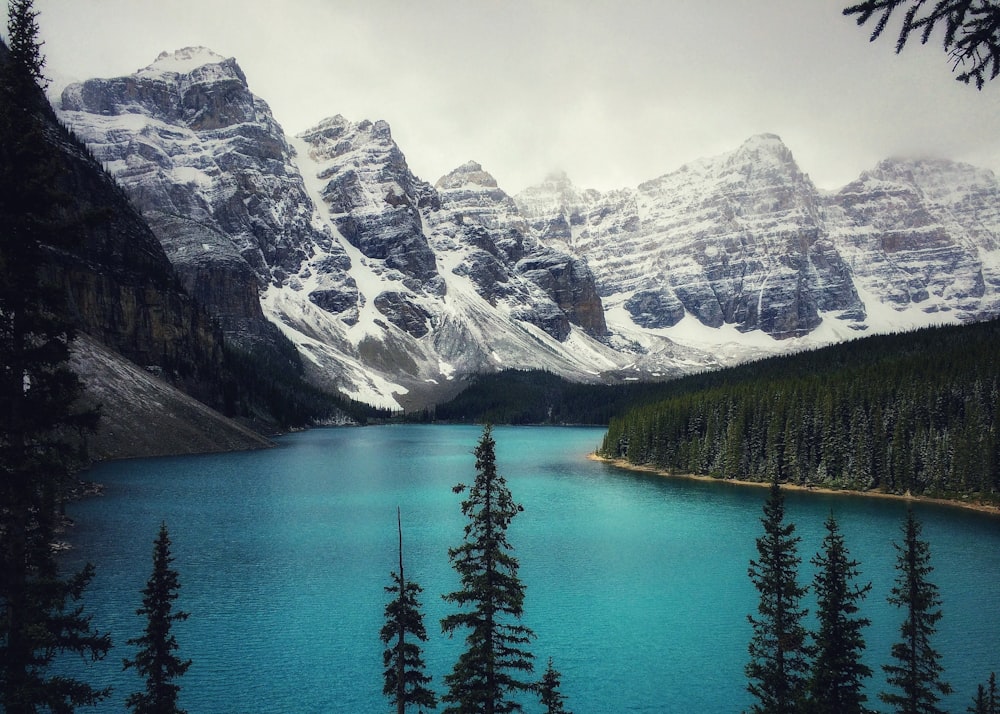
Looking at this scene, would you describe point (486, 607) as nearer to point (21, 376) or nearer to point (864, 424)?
point (21, 376)

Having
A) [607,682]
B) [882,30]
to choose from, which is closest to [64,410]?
[882,30]

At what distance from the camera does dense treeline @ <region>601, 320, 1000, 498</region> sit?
89375mm

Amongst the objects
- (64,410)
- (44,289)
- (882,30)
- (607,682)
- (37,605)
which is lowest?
(607,682)

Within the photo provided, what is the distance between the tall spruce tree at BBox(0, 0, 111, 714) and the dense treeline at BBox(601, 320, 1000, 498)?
92881 millimetres

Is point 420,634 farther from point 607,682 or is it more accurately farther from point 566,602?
point 566,602

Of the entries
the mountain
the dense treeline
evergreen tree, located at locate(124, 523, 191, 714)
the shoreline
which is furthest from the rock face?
evergreen tree, located at locate(124, 523, 191, 714)

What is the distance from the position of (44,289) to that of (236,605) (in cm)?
3463

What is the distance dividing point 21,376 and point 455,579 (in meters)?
39.4

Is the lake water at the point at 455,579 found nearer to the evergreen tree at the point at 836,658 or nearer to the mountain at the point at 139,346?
the evergreen tree at the point at 836,658

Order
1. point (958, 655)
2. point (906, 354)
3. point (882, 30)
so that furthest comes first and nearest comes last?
point (906, 354)
point (958, 655)
point (882, 30)

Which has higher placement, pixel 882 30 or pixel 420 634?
pixel 882 30

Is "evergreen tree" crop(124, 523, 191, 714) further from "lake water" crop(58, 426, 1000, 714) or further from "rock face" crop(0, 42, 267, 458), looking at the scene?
"rock face" crop(0, 42, 267, 458)

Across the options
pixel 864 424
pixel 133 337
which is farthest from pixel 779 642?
pixel 133 337

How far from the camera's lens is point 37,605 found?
1529cm
